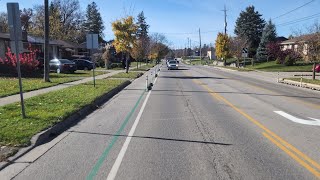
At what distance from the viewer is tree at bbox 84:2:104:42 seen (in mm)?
129250

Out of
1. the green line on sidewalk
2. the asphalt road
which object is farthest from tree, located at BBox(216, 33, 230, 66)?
the green line on sidewalk

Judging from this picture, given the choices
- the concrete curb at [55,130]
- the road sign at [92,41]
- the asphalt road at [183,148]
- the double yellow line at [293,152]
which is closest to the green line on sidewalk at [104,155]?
the asphalt road at [183,148]

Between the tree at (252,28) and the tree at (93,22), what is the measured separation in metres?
47.9

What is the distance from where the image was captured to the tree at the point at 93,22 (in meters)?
129

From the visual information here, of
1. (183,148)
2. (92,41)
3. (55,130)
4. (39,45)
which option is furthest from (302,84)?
(39,45)

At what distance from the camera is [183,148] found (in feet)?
29.2

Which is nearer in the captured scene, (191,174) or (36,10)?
(191,174)

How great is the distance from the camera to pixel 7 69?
3425 centimetres

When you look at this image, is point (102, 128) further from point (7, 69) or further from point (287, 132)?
point (7, 69)

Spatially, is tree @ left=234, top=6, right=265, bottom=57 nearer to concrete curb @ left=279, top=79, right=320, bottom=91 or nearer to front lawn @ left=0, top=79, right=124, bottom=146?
concrete curb @ left=279, top=79, right=320, bottom=91

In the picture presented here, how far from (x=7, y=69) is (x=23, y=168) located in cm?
2853

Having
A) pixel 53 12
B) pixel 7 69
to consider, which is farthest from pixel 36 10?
pixel 7 69

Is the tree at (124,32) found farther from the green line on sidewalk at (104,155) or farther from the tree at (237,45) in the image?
the tree at (237,45)

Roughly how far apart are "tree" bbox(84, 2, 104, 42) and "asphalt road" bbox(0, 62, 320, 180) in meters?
117
